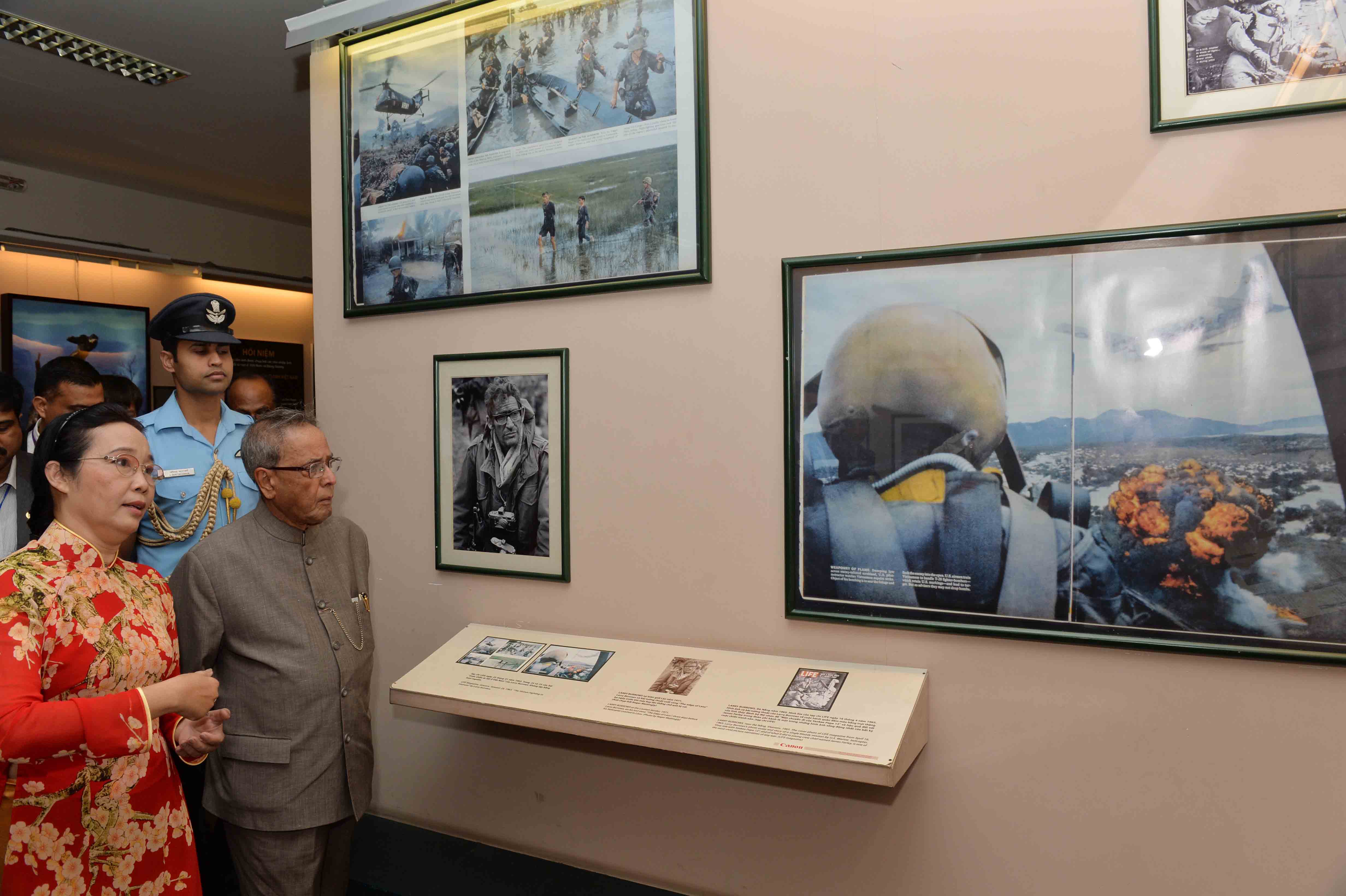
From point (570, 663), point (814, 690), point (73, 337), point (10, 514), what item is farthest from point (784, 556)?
point (73, 337)

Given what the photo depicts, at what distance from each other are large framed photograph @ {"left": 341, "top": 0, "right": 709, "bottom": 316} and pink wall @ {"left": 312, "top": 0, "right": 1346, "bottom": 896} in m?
0.09

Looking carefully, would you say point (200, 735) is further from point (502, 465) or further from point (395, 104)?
point (395, 104)

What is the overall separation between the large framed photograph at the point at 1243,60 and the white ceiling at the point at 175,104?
329cm

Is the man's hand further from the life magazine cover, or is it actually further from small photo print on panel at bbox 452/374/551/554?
the life magazine cover

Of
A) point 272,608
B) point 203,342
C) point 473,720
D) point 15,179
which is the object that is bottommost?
point 473,720

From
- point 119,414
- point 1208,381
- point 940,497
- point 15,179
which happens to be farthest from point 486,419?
point 15,179

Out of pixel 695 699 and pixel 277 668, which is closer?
pixel 695 699

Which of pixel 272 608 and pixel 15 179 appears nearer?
pixel 272 608

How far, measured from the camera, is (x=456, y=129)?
294 cm

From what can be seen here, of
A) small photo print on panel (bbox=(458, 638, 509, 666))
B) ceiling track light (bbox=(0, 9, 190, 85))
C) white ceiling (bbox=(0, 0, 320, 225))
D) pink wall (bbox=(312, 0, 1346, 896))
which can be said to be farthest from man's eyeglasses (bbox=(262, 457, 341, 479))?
ceiling track light (bbox=(0, 9, 190, 85))

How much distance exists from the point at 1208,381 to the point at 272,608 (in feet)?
8.27

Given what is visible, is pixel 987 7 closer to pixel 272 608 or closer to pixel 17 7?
pixel 272 608

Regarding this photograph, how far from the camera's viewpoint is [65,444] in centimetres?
199

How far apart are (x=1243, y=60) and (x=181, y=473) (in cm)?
322
